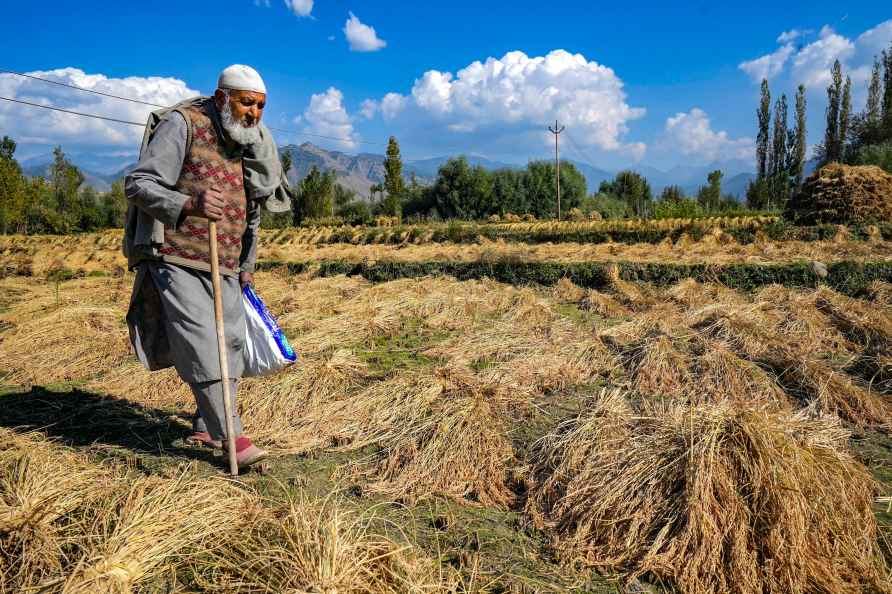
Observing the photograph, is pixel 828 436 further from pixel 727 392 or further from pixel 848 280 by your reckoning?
pixel 848 280

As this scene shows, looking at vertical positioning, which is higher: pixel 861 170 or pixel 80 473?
pixel 861 170

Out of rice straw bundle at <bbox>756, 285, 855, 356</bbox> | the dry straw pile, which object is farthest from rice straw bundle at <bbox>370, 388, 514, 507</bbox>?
rice straw bundle at <bbox>756, 285, 855, 356</bbox>

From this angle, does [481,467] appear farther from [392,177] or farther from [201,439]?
[392,177]

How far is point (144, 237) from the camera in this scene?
7.16ft

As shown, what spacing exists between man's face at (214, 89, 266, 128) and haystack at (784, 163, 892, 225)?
12.8 meters

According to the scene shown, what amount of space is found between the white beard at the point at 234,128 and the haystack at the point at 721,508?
1984 mm

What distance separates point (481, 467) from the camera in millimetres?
2346

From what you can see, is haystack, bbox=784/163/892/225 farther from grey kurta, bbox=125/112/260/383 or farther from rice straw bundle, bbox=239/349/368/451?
grey kurta, bbox=125/112/260/383

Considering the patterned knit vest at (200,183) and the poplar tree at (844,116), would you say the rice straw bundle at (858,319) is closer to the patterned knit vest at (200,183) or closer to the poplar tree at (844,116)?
the patterned knit vest at (200,183)

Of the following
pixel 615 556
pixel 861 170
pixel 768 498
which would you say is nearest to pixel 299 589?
pixel 615 556

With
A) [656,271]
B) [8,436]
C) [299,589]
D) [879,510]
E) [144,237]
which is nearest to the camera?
[299,589]

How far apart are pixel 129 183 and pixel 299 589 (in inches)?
66.1

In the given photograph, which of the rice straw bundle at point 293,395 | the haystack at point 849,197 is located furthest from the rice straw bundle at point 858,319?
the haystack at point 849,197

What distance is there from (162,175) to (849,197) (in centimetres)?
1405
